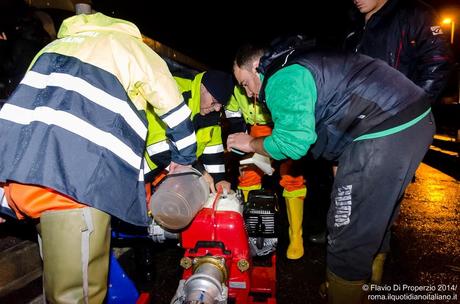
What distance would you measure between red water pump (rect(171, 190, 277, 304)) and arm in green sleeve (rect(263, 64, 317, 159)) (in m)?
0.61

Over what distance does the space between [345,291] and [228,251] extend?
0.78 metres

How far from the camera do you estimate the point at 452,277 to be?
9.06 ft

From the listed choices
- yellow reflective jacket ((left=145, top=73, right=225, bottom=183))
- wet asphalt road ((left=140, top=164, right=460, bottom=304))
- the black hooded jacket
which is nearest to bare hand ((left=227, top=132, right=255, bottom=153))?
yellow reflective jacket ((left=145, top=73, right=225, bottom=183))

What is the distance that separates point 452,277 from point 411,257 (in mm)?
422

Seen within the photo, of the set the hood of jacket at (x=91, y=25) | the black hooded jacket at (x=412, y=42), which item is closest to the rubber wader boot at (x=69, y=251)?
the hood of jacket at (x=91, y=25)

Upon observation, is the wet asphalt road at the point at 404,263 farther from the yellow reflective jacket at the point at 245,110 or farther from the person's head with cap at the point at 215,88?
the person's head with cap at the point at 215,88

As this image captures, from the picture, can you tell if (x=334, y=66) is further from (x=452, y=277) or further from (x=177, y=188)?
(x=452, y=277)

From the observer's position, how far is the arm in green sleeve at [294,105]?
184 centimetres

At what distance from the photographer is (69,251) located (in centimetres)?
162

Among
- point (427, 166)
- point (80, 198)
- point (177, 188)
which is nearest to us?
point (80, 198)

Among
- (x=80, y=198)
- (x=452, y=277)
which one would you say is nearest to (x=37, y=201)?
(x=80, y=198)

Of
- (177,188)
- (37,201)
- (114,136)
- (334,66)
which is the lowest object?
(177,188)

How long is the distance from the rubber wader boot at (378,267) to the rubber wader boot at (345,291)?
1.85ft

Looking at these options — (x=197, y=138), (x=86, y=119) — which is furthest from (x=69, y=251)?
(x=197, y=138)
